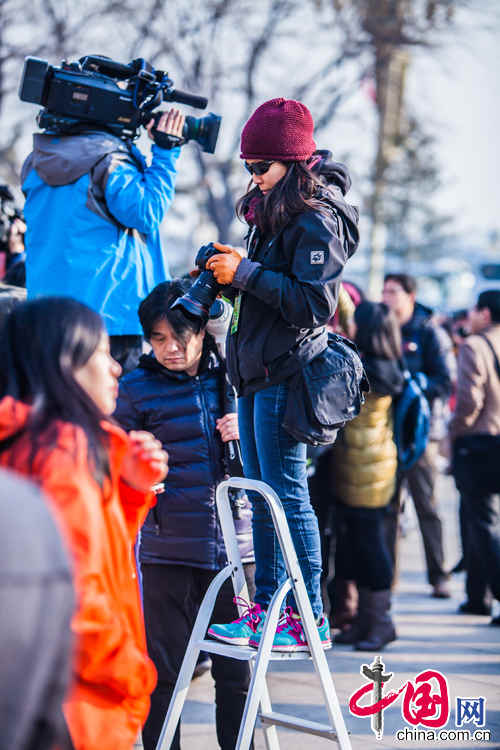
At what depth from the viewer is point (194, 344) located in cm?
374

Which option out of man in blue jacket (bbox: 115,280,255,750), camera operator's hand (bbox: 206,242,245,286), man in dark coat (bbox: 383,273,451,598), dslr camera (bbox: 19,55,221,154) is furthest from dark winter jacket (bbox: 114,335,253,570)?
man in dark coat (bbox: 383,273,451,598)

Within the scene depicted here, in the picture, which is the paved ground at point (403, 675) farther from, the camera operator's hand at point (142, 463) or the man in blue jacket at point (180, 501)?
the camera operator's hand at point (142, 463)

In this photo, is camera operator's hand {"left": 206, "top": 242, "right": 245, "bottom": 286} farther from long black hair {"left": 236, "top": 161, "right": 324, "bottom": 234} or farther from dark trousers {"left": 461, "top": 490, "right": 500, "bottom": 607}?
dark trousers {"left": 461, "top": 490, "right": 500, "bottom": 607}

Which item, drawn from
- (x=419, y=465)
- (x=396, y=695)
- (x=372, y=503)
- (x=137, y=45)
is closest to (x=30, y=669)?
(x=396, y=695)

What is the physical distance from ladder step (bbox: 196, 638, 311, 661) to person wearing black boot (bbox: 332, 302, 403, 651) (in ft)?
8.91

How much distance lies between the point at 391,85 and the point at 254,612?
13583mm

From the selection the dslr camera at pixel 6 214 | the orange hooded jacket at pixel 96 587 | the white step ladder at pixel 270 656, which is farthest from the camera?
the dslr camera at pixel 6 214

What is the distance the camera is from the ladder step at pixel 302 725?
2809mm

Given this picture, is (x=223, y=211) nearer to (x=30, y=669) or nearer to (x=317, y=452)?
(x=317, y=452)

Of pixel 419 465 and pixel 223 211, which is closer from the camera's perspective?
pixel 419 465

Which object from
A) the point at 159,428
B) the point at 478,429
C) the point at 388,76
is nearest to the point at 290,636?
the point at 159,428

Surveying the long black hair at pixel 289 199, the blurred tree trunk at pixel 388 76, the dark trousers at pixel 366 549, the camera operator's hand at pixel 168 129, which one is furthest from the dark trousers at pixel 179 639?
the blurred tree trunk at pixel 388 76

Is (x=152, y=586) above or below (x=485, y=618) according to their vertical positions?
above

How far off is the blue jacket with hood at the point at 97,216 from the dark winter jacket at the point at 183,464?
22.6 inches
